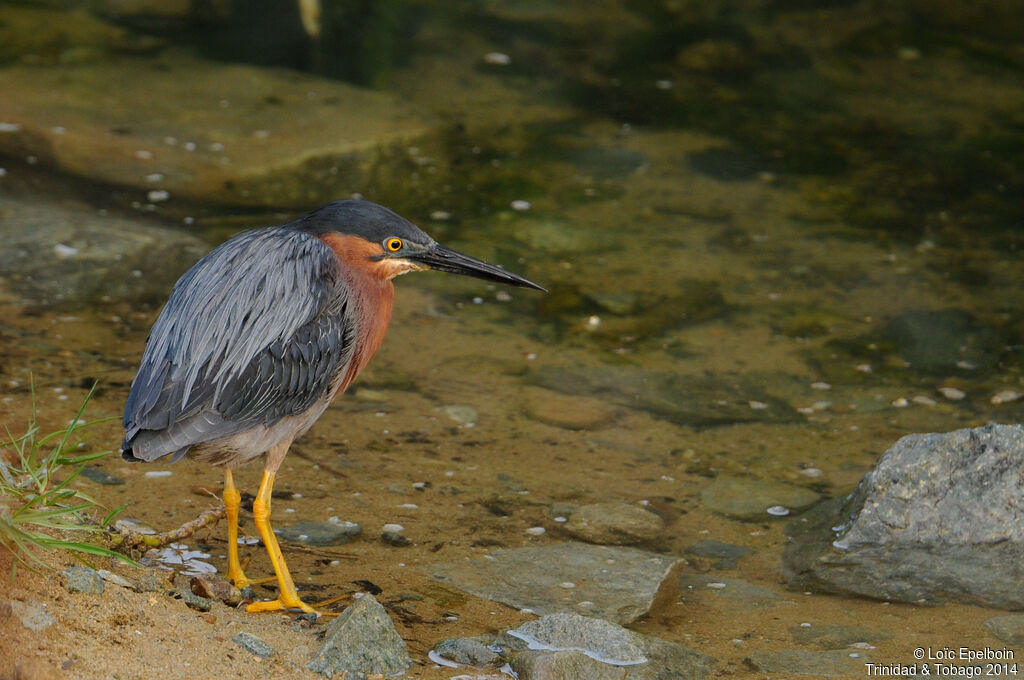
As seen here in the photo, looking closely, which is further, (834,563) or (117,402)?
(117,402)

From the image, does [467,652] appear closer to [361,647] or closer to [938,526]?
[361,647]

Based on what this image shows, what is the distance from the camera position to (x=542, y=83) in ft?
35.1

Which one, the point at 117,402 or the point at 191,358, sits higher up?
the point at 191,358

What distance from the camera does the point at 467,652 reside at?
4.00 m

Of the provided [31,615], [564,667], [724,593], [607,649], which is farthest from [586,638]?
[31,615]

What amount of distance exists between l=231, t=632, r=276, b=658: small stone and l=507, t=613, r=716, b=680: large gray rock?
79cm

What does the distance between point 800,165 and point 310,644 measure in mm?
6687

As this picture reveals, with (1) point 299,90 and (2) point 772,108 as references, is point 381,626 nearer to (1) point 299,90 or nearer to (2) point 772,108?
(1) point 299,90

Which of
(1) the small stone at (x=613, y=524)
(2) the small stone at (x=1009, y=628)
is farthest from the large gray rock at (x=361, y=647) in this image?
(2) the small stone at (x=1009, y=628)

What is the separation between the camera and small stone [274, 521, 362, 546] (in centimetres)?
482

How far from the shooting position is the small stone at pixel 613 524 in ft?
16.8

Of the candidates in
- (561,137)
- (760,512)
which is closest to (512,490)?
(760,512)

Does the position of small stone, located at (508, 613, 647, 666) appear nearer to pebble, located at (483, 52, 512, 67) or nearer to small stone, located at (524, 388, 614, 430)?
small stone, located at (524, 388, 614, 430)

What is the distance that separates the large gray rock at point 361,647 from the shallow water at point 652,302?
0.90 ft
